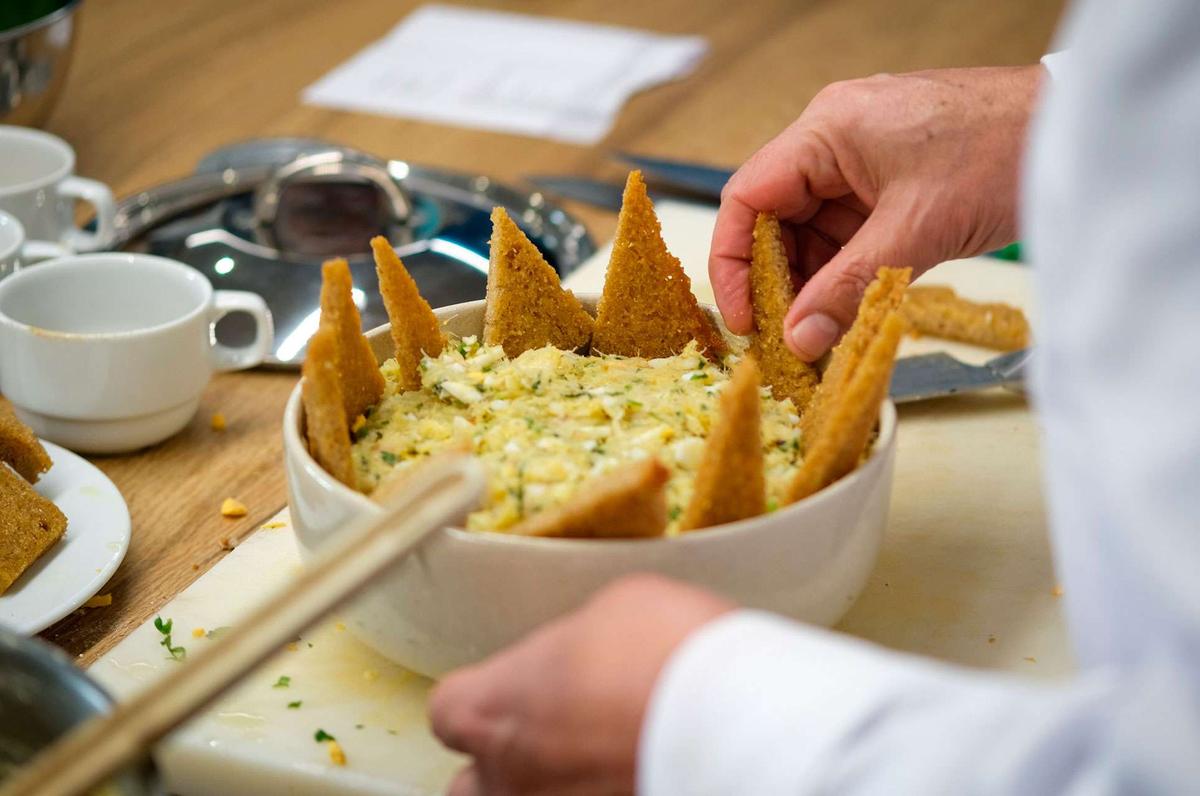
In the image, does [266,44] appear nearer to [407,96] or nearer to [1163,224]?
[407,96]

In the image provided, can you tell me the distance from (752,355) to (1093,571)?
0.60 meters

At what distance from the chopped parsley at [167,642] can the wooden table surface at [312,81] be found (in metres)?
0.25

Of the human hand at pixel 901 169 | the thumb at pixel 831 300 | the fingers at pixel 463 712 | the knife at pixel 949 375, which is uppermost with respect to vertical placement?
the human hand at pixel 901 169

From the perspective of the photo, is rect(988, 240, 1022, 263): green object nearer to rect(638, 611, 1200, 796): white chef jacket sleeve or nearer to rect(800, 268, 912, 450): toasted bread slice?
rect(800, 268, 912, 450): toasted bread slice

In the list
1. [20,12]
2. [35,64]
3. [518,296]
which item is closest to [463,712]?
[518,296]

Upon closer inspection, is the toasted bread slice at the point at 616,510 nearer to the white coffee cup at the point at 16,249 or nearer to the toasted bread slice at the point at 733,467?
the toasted bread slice at the point at 733,467

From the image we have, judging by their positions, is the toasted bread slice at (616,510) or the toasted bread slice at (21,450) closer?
the toasted bread slice at (616,510)

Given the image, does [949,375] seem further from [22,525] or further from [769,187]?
[22,525]

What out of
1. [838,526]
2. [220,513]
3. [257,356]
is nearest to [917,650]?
[838,526]

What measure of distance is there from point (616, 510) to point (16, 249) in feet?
3.09

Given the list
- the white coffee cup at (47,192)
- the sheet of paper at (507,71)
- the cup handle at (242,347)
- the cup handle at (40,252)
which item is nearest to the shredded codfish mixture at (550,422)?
the cup handle at (242,347)

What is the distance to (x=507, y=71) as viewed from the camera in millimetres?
2619

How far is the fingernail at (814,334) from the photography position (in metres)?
1.16

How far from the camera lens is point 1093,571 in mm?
650
